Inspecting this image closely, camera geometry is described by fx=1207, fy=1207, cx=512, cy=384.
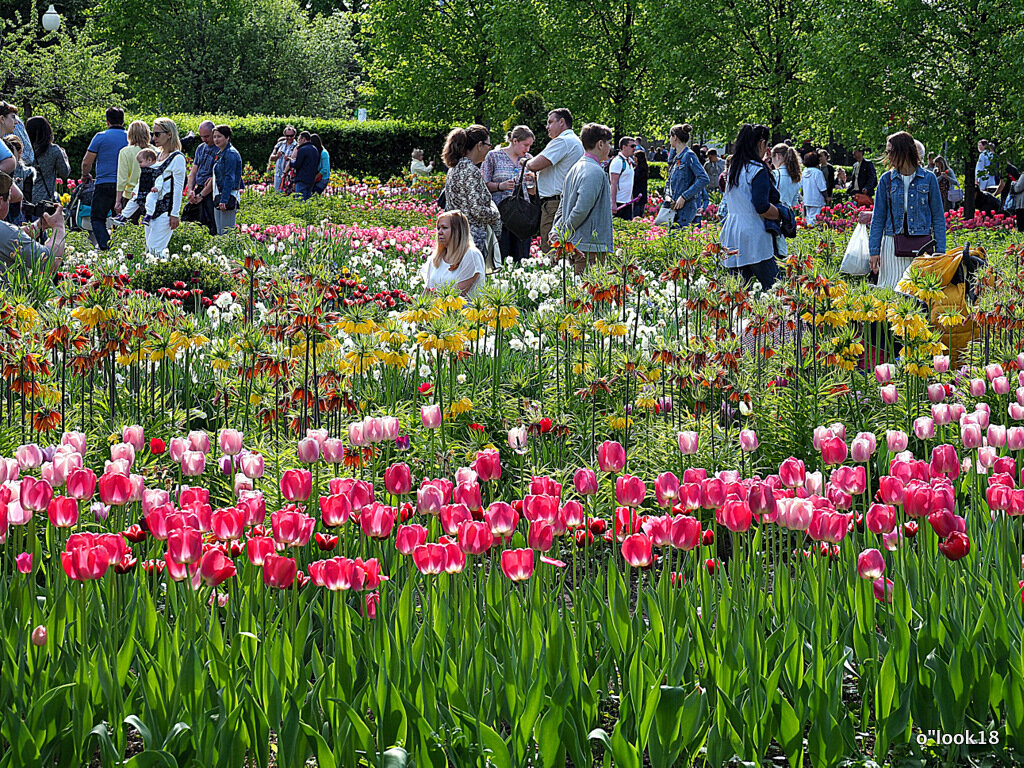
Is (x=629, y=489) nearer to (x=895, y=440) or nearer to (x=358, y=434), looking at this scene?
(x=358, y=434)

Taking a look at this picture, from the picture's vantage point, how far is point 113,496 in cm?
279

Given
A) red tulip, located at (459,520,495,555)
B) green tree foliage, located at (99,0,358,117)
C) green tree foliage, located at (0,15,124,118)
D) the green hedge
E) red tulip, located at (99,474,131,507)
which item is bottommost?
red tulip, located at (459,520,495,555)

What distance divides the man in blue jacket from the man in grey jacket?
9.12 metres

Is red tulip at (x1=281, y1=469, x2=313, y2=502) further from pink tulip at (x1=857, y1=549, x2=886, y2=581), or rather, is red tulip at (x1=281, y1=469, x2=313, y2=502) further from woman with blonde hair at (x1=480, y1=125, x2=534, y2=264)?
woman with blonde hair at (x1=480, y1=125, x2=534, y2=264)

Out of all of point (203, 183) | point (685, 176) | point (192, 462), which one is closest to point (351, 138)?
point (685, 176)

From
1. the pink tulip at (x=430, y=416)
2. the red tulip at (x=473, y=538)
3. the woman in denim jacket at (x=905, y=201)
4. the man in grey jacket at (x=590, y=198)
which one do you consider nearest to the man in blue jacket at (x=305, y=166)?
the man in grey jacket at (x=590, y=198)

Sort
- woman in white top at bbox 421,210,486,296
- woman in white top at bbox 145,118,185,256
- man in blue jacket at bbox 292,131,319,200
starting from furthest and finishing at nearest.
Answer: man in blue jacket at bbox 292,131,319,200 < woman in white top at bbox 145,118,185,256 < woman in white top at bbox 421,210,486,296

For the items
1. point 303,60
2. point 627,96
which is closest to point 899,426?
point 627,96

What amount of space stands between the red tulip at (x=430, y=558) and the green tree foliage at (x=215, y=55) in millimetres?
40609

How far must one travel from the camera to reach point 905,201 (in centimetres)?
802

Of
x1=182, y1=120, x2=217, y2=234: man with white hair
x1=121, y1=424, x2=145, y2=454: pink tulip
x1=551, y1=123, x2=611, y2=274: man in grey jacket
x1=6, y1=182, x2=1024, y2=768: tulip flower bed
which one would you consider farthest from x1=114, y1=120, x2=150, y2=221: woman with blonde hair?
x1=121, y1=424, x2=145, y2=454: pink tulip

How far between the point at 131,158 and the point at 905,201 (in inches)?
307

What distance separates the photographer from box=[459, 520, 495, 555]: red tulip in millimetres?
2623

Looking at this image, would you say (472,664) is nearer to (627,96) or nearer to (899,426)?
(899,426)
